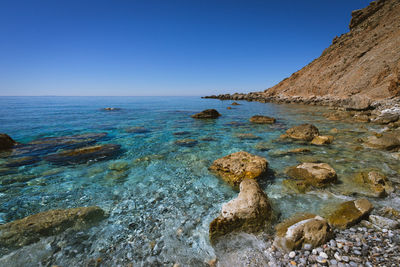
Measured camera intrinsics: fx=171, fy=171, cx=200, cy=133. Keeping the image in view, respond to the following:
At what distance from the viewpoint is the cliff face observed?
28531mm

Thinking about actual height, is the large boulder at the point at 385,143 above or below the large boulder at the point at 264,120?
below

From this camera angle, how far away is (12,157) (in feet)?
29.5

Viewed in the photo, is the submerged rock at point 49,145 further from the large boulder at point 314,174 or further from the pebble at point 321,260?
the pebble at point 321,260

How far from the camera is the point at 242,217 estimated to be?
407 cm

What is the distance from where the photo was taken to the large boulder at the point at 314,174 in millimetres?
5930

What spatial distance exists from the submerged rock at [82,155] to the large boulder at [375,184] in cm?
1101

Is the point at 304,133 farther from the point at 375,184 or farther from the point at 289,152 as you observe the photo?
the point at 375,184

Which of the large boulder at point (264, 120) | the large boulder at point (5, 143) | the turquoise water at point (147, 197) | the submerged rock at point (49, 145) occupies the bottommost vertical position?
the turquoise water at point (147, 197)

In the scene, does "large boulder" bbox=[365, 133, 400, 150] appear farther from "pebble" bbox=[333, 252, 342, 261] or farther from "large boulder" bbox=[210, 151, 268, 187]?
"pebble" bbox=[333, 252, 342, 261]

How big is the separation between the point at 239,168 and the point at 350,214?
3314 mm

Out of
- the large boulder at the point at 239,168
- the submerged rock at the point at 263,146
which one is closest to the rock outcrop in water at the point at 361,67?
the submerged rock at the point at 263,146

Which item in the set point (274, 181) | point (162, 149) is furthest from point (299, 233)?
point (162, 149)

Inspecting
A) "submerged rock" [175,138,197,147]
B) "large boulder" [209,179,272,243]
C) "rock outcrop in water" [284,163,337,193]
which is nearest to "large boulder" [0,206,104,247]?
"large boulder" [209,179,272,243]

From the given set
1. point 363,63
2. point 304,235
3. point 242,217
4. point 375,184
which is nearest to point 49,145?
point 242,217
